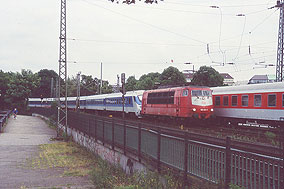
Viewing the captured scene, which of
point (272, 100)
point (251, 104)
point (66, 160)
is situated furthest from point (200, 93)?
point (66, 160)

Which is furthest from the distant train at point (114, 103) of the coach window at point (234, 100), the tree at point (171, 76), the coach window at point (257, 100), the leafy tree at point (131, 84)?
the leafy tree at point (131, 84)

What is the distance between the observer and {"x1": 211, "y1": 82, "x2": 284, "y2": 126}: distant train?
18263 mm

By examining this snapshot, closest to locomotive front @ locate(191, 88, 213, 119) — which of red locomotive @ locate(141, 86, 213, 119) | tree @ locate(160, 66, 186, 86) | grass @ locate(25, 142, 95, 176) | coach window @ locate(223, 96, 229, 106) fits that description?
red locomotive @ locate(141, 86, 213, 119)

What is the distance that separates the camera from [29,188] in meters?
8.46

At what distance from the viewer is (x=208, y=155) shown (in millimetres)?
5816

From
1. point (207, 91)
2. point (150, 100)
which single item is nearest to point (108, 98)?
point (150, 100)

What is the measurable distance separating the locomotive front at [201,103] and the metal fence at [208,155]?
1280cm

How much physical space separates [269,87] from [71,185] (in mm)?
13705

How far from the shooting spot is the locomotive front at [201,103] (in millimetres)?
22312

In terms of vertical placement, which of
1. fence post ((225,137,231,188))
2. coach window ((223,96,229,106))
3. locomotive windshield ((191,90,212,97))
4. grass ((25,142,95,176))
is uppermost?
locomotive windshield ((191,90,212,97))

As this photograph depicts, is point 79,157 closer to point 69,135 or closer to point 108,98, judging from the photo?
point 69,135

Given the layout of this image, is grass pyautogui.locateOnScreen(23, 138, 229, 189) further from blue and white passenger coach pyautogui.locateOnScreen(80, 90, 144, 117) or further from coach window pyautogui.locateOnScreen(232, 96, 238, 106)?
blue and white passenger coach pyautogui.locateOnScreen(80, 90, 144, 117)

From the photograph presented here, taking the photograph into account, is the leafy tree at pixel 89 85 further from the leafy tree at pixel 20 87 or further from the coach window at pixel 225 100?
the coach window at pixel 225 100

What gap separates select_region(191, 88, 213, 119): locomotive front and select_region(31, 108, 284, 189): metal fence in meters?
12.8
